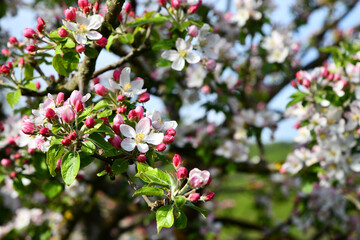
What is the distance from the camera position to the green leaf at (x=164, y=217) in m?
1.00

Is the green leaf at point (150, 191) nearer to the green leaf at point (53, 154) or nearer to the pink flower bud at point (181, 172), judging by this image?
the pink flower bud at point (181, 172)

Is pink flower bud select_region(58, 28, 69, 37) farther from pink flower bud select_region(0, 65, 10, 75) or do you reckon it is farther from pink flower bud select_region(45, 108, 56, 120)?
pink flower bud select_region(0, 65, 10, 75)

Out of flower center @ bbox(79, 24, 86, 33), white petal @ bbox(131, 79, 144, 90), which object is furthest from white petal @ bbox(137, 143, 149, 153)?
flower center @ bbox(79, 24, 86, 33)

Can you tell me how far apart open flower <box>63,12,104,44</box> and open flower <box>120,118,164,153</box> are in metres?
0.36

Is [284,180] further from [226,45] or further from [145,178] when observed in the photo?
[145,178]

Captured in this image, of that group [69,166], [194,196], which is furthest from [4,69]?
[194,196]

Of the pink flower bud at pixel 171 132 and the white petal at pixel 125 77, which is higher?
the white petal at pixel 125 77

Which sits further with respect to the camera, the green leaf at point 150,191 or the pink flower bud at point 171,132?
the pink flower bud at point 171,132

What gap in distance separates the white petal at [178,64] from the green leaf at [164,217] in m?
0.69

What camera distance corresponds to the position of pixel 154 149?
1.17m

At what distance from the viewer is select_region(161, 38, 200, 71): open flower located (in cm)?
151

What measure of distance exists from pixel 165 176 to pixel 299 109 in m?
1.39

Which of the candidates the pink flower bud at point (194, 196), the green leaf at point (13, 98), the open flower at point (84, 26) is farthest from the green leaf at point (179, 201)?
the green leaf at point (13, 98)

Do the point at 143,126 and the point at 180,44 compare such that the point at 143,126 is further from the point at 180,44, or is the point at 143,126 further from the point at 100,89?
the point at 180,44
